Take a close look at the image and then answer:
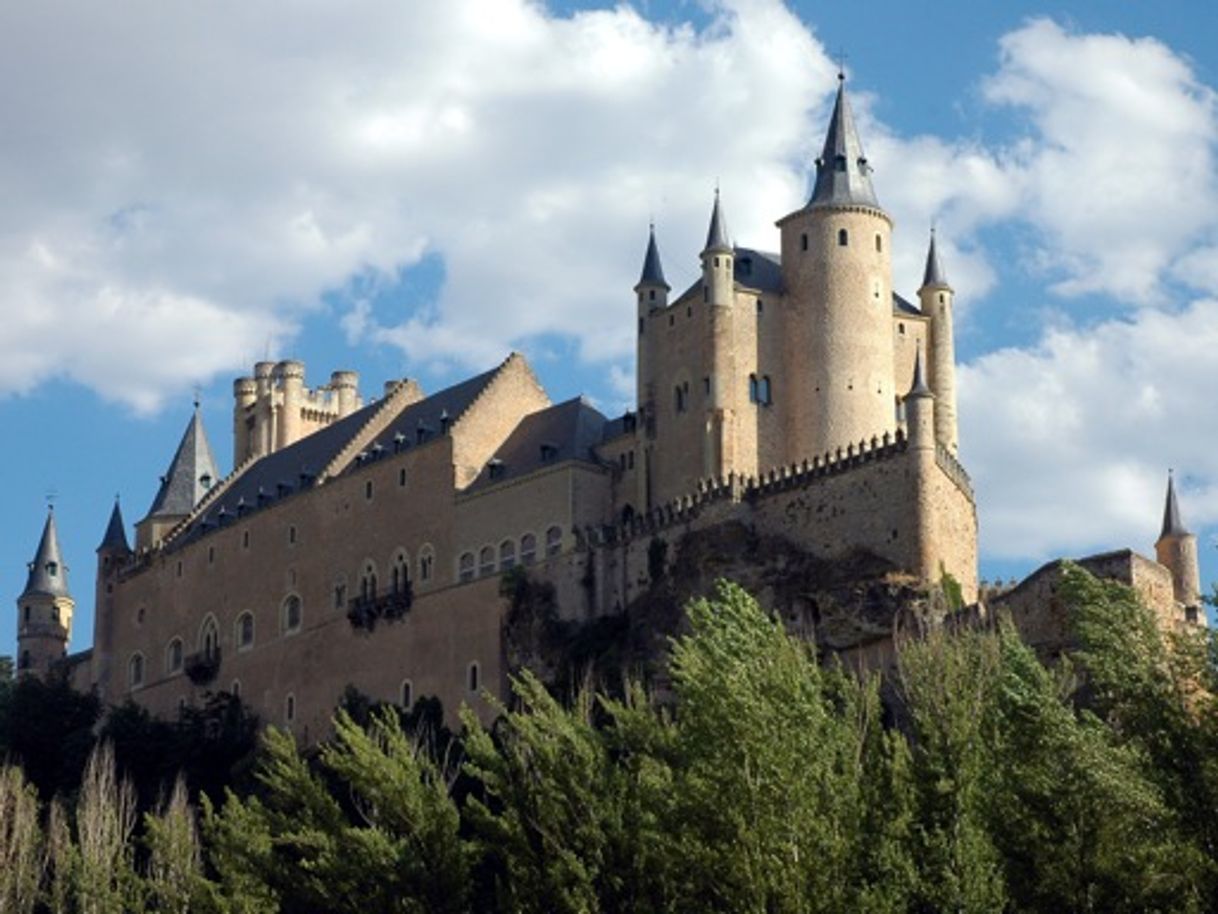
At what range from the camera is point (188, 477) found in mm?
116688

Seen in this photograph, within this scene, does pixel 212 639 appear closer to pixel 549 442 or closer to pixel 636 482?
pixel 549 442

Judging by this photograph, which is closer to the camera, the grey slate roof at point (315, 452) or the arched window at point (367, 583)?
the arched window at point (367, 583)

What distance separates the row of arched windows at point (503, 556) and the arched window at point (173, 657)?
2268 cm

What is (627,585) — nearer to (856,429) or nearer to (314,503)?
(856,429)

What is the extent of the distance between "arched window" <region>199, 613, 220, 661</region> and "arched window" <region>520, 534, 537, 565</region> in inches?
873

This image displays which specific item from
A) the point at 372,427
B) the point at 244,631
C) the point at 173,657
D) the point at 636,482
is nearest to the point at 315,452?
the point at 372,427

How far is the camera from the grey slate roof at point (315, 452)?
95188mm

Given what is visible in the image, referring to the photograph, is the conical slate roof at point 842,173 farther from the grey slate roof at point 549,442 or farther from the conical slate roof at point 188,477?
the conical slate roof at point 188,477

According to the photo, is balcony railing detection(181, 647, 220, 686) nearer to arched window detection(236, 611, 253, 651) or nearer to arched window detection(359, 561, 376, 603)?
arched window detection(236, 611, 253, 651)

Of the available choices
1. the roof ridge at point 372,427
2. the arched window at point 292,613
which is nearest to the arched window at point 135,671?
the arched window at point 292,613

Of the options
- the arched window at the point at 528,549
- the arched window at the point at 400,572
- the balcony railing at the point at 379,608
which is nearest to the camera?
the arched window at the point at 528,549

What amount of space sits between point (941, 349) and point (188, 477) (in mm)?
46212

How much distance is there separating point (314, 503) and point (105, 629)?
19.7 m

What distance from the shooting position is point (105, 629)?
113 m
